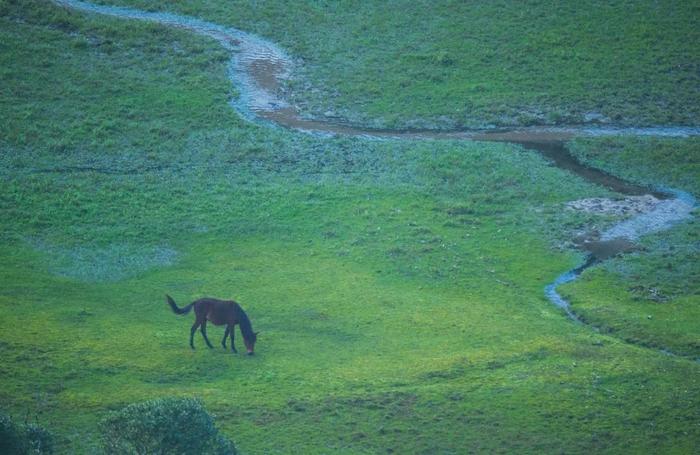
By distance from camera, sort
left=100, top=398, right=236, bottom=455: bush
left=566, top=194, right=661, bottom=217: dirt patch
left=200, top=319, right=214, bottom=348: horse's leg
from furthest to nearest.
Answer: left=566, top=194, right=661, bottom=217: dirt patch, left=200, top=319, right=214, bottom=348: horse's leg, left=100, top=398, right=236, bottom=455: bush

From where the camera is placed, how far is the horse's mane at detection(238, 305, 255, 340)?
95.1ft

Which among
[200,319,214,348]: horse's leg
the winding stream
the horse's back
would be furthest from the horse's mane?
the winding stream

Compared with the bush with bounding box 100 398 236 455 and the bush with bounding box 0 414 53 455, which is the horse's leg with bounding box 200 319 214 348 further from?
the bush with bounding box 100 398 236 455

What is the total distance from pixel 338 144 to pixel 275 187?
5760 millimetres

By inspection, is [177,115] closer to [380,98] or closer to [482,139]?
[380,98]

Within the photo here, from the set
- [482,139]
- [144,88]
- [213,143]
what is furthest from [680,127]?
[144,88]

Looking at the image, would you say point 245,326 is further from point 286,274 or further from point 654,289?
point 654,289

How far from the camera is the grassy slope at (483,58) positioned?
53.2 m

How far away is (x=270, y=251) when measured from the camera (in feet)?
126

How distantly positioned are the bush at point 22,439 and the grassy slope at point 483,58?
3226cm

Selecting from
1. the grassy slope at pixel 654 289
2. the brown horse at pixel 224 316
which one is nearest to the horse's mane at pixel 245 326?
the brown horse at pixel 224 316

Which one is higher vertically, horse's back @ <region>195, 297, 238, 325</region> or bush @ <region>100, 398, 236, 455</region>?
bush @ <region>100, 398, 236, 455</region>

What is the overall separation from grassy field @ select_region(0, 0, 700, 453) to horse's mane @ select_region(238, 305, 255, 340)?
0.63m

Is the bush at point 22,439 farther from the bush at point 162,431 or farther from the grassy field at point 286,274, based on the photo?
the grassy field at point 286,274
